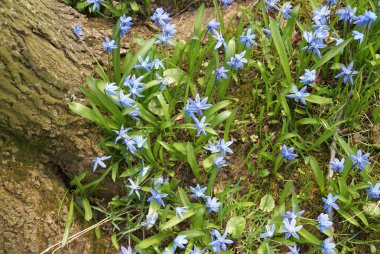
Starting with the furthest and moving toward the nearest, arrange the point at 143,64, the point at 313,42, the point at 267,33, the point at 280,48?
the point at 267,33
the point at 280,48
the point at 313,42
the point at 143,64

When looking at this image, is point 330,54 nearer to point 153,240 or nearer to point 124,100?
point 124,100

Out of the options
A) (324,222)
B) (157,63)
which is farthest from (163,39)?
(324,222)

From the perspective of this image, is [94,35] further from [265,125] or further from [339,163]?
[339,163]

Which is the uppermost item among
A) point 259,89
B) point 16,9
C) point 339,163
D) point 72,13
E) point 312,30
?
point 16,9

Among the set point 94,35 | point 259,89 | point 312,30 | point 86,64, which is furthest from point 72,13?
point 312,30

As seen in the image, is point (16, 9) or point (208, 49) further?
point (208, 49)
